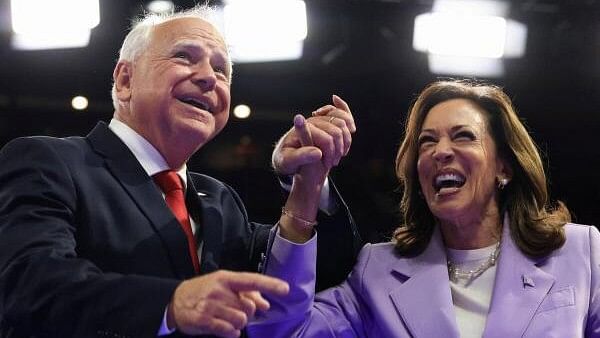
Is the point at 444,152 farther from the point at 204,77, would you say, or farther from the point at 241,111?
the point at 241,111

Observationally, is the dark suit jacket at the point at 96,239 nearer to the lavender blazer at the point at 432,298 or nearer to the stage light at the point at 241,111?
the lavender blazer at the point at 432,298

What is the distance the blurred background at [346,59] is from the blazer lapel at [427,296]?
1757 mm

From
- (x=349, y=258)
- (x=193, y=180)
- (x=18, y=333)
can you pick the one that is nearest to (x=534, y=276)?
(x=349, y=258)

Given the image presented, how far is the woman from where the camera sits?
152 cm

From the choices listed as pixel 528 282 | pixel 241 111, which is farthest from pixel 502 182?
pixel 241 111

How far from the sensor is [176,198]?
4.50 ft

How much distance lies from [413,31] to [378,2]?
206 millimetres

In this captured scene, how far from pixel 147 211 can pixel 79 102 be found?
8.83 feet

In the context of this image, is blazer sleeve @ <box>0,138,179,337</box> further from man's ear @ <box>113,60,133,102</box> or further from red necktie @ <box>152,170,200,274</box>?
man's ear @ <box>113,60,133,102</box>

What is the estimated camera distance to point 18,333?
1.15 meters

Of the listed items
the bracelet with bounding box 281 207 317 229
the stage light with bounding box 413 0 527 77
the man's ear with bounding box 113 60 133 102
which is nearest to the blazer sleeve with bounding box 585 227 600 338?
the bracelet with bounding box 281 207 317 229

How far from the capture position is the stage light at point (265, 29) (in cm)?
318

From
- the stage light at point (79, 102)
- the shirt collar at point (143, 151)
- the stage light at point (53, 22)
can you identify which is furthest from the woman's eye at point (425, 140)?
the stage light at point (79, 102)

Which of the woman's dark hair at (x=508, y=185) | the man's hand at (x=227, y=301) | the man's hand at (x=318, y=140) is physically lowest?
the woman's dark hair at (x=508, y=185)
